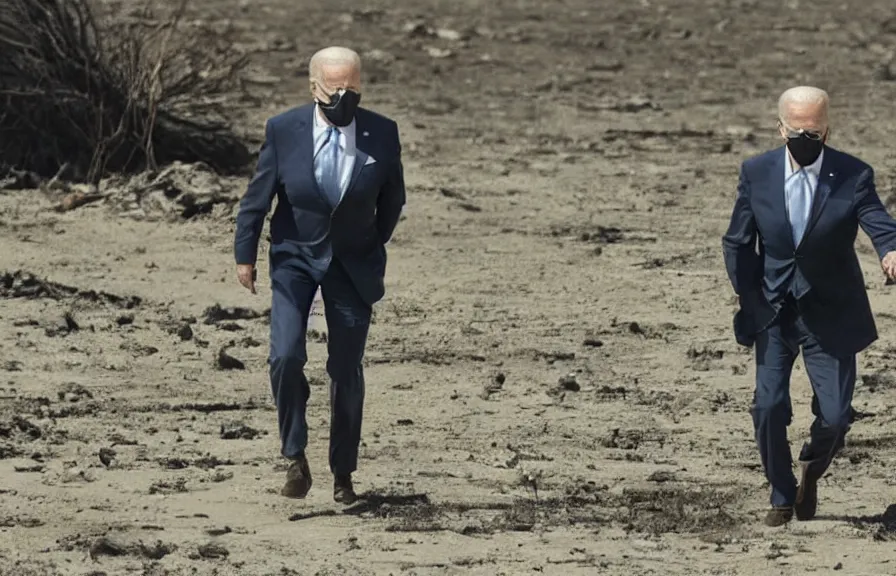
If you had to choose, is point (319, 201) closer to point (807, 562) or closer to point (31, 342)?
point (807, 562)

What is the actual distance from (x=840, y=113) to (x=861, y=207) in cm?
1014

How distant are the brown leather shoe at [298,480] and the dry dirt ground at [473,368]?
0.14ft

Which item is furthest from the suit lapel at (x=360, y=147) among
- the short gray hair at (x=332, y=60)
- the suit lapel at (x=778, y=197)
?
the suit lapel at (x=778, y=197)

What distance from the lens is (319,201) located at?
27.9 feet

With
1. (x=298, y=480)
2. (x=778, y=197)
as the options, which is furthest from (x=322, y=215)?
(x=778, y=197)

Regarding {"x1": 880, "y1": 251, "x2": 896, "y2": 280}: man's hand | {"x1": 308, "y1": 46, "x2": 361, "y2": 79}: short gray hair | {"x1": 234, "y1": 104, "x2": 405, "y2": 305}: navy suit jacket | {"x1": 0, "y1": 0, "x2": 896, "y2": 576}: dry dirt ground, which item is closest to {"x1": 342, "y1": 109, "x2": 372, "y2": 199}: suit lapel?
{"x1": 234, "y1": 104, "x2": 405, "y2": 305}: navy suit jacket

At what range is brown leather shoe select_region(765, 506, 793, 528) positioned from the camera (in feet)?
28.3

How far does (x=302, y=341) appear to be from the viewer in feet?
→ 28.2

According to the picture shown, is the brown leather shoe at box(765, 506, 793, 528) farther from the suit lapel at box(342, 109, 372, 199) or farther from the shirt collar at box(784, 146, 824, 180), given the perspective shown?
the suit lapel at box(342, 109, 372, 199)

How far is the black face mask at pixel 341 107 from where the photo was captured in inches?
332

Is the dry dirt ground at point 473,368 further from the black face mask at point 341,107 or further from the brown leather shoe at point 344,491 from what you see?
the black face mask at point 341,107

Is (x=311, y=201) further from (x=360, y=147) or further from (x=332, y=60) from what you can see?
(x=332, y=60)

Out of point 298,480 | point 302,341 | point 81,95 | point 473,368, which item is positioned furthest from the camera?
point 81,95

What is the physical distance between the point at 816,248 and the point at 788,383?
50 centimetres
